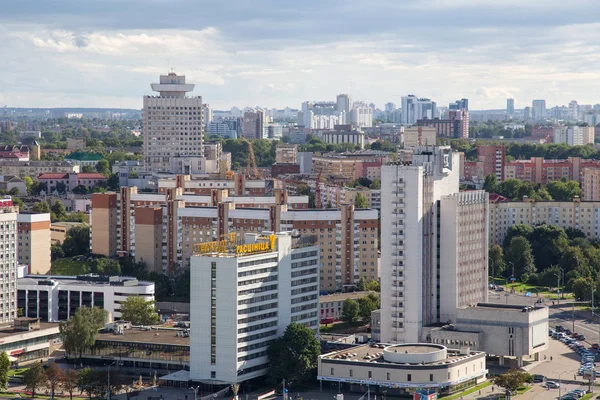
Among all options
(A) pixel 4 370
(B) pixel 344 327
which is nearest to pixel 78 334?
(A) pixel 4 370

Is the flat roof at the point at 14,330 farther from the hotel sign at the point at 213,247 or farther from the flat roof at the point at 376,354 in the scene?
the flat roof at the point at 376,354

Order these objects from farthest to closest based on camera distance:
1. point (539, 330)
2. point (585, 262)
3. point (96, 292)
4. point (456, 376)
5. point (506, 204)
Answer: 1. point (506, 204)
2. point (585, 262)
3. point (96, 292)
4. point (539, 330)
5. point (456, 376)

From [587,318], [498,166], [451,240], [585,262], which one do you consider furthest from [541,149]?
[451,240]

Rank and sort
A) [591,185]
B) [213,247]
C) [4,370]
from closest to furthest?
[4,370] < [213,247] < [591,185]

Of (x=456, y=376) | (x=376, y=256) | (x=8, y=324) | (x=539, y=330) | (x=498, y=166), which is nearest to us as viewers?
(x=456, y=376)

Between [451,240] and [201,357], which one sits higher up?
[451,240]

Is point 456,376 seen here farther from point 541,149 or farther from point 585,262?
point 541,149

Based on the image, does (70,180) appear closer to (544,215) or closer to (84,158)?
(84,158)
